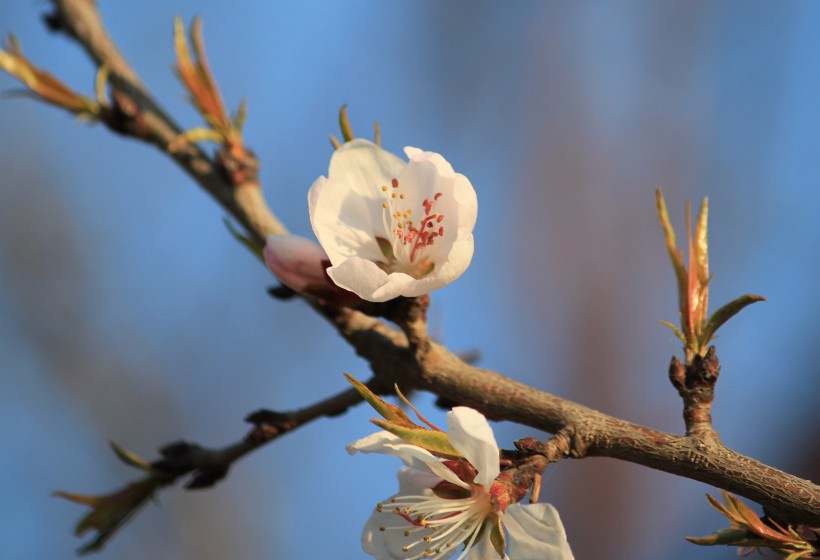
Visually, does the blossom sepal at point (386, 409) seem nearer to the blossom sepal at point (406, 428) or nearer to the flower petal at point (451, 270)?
the blossom sepal at point (406, 428)

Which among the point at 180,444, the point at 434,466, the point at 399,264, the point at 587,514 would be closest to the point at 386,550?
the point at 434,466

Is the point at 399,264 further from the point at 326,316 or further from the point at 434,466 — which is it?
the point at 434,466

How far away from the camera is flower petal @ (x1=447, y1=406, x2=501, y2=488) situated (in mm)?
915

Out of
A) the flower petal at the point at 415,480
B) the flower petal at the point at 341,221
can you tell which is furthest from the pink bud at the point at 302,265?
the flower petal at the point at 415,480

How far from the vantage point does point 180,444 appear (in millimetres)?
1465

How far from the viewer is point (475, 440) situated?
92 centimetres

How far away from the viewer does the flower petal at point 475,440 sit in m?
0.91

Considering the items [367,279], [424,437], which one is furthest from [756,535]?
[367,279]

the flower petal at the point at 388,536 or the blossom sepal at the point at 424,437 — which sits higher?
the blossom sepal at the point at 424,437

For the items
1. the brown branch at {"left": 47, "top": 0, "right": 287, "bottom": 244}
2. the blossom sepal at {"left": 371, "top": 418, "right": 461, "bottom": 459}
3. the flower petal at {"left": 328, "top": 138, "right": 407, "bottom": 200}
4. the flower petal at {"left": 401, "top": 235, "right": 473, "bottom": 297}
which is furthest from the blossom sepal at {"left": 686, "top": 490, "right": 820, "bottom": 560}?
the brown branch at {"left": 47, "top": 0, "right": 287, "bottom": 244}

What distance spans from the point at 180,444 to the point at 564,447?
2.40 feet

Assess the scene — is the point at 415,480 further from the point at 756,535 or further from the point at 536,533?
the point at 756,535

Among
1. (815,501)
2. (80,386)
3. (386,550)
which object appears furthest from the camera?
(80,386)

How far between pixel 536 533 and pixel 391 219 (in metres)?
0.54
